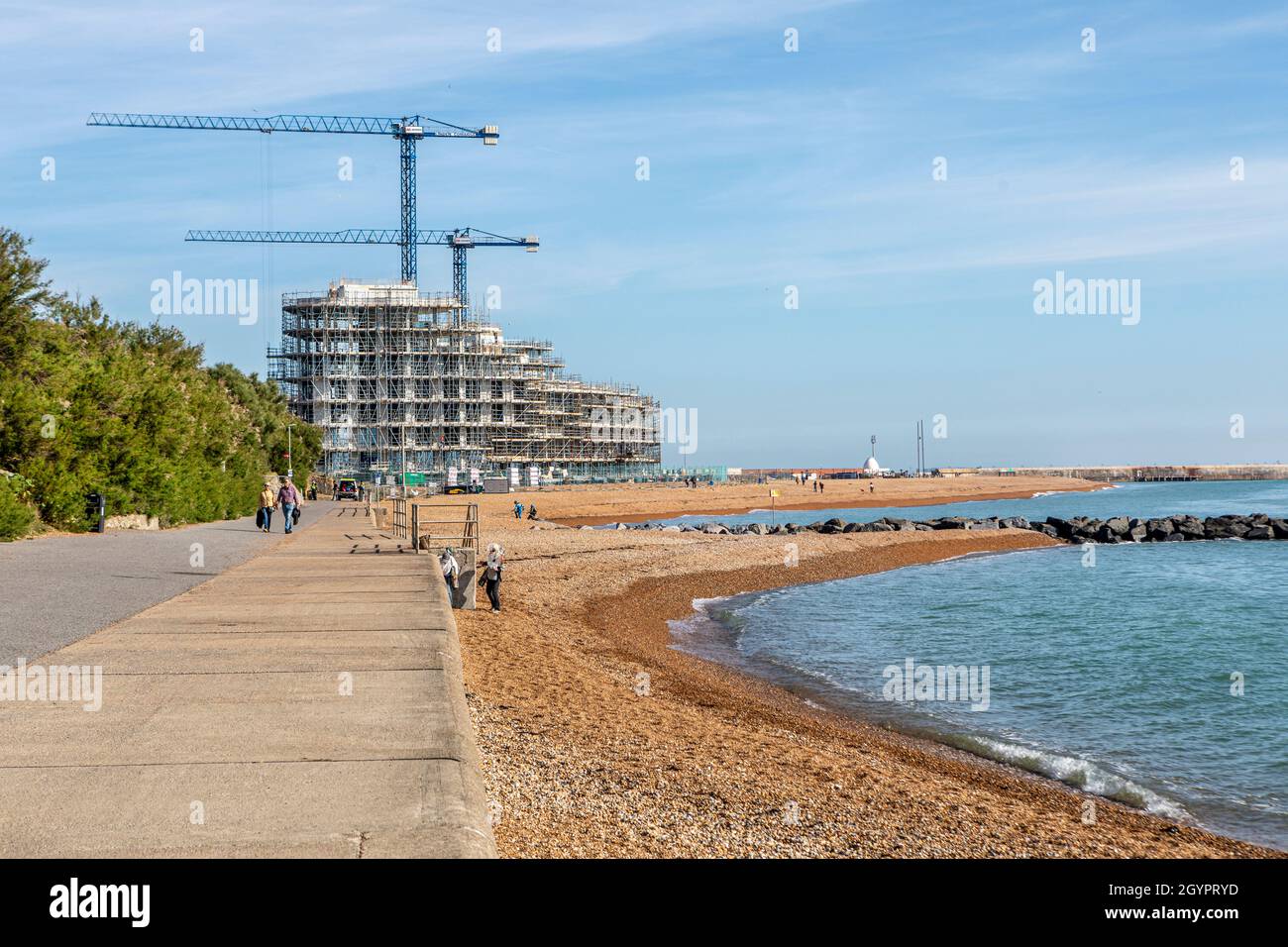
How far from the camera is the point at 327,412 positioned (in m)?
151

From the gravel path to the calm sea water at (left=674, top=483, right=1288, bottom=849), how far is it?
10.8 meters

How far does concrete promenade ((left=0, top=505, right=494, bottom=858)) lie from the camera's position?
20.2ft

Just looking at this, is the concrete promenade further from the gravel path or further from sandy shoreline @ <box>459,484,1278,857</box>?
sandy shoreline @ <box>459,484,1278,857</box>

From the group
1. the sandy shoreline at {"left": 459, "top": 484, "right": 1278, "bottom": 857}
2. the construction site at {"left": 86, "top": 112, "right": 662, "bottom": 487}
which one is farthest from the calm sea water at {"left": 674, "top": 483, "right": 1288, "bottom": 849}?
the construction site at {"left": 86, "top": 112, "right": 662, "bottom": 487}

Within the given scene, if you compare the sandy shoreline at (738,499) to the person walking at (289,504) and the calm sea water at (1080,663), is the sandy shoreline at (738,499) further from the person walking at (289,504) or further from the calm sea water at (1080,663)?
the calm sea water at (1080,663)

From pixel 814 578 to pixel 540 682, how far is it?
29.6 m

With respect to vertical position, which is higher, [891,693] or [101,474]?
[101,474]

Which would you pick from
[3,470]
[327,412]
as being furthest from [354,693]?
[327,412]

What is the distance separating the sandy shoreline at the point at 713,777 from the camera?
30.0ft

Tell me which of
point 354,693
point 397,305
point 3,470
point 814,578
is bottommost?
point 814,578

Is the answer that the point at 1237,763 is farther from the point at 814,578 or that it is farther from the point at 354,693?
the point at 814,578

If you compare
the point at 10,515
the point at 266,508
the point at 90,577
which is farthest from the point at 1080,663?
the point at 266,508

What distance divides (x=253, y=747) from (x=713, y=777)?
475cm
